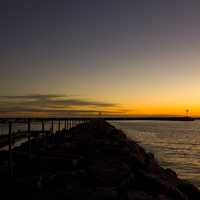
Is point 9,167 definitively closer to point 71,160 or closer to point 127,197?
point 71,160

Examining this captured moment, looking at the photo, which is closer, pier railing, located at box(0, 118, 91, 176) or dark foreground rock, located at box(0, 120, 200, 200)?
dark foreground rock, located at box(0, 120, 200, 200)

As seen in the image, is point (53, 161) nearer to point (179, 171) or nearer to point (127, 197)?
point (127, 197)

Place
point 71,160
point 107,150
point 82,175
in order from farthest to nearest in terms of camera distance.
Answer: point 107,150, point 71,160, point 82,175

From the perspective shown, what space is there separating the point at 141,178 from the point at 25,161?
16.6 ft

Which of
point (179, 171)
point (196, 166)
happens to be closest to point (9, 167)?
point (179, 171)

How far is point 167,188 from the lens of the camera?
407 inches

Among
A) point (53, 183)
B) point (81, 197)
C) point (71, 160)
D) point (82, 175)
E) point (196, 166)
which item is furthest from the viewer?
point (196, 166)

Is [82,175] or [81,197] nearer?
[81,197]

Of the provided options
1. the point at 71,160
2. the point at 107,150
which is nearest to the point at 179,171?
the point at 107,150

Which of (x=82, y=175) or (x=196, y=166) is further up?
Answer: (x=82, y=175)

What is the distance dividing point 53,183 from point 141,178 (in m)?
3.15

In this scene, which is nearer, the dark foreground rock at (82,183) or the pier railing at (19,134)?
the dark foreground rock at (82,183)

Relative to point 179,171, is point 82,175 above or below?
above

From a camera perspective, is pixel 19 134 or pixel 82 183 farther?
pixel 19 134
